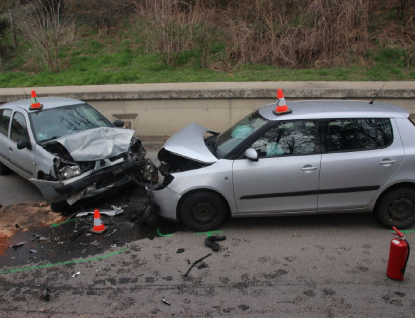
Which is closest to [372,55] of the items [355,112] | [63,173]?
[355,112]

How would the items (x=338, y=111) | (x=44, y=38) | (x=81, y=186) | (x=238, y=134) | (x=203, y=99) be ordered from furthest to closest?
(x=44, y=38)
(x=203, y=99)
(x=81, y=186)
(x=238, y=134)
(x=338, y=111)

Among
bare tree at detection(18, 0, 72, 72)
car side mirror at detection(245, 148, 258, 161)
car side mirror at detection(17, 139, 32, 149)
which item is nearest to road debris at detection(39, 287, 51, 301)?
car side mirror at detection(245, 148, 258, 161)

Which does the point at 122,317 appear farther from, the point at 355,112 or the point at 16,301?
the point at 355,112

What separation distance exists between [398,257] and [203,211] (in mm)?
2300

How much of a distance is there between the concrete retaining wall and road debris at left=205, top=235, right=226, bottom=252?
5292 millimetres

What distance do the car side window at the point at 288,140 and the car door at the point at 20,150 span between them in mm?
3779

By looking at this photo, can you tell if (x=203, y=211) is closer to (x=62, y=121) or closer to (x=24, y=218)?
(x=24, y=218)

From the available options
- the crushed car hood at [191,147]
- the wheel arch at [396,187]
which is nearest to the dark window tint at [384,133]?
the wheel arch at [396,187]

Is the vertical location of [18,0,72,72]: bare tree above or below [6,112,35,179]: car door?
above

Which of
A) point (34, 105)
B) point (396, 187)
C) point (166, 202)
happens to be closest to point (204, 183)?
point (166, 202)

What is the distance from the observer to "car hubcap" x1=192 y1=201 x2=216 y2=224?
5020 mm

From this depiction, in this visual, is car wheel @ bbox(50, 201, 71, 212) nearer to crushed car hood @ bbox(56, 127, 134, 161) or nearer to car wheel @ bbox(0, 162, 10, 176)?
crushed car hood @ bbox(56, 127, 134, 161)

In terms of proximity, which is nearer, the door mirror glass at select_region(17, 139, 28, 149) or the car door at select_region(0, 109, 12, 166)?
the door mirror glass at select_region(17, 139, 28, 149)

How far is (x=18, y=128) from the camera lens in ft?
22.7
